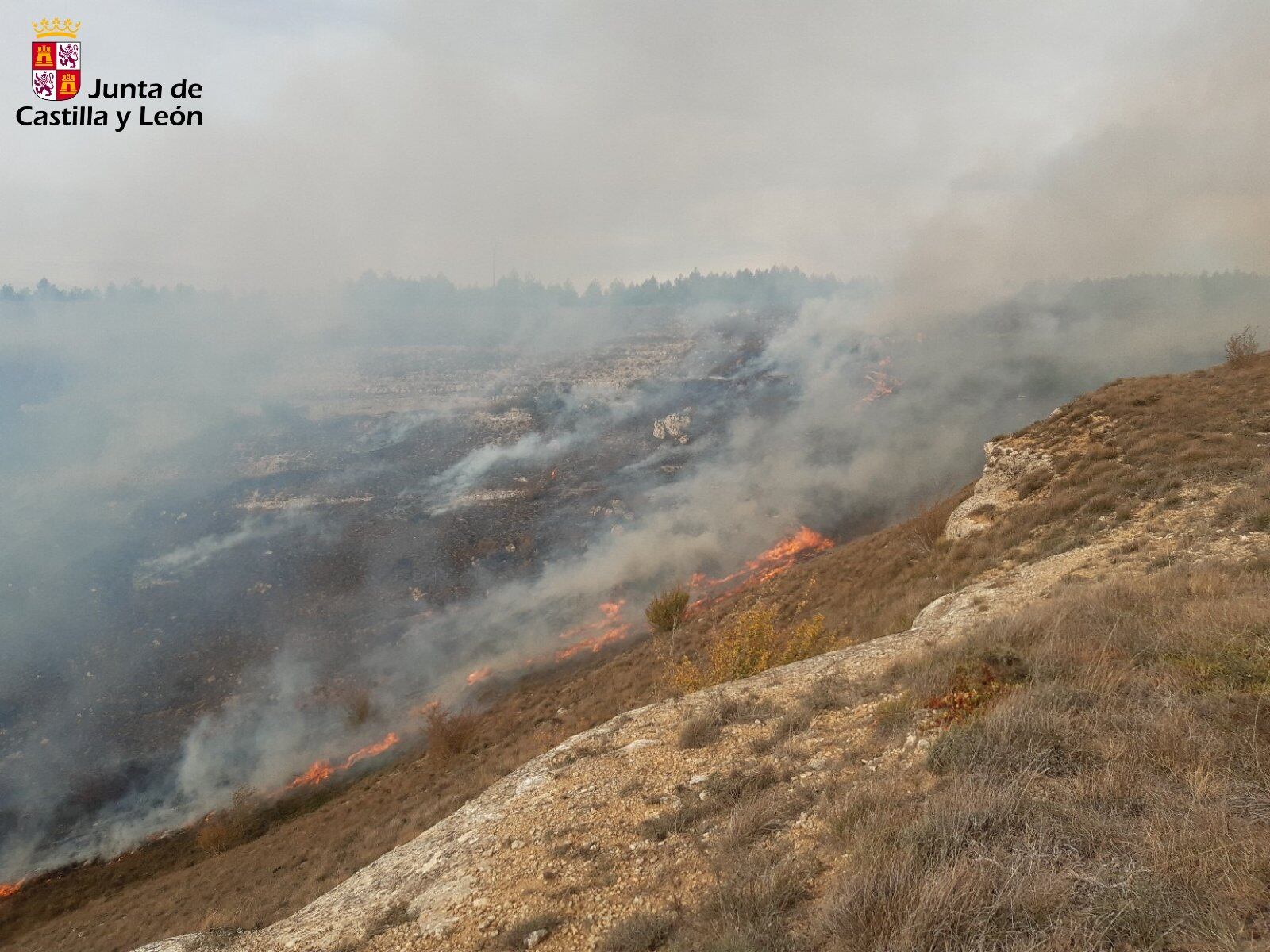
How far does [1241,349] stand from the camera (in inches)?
907

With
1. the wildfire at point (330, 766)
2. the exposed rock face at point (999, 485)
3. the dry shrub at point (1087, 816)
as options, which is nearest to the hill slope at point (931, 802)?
the dry shrub at point (1087, 816)

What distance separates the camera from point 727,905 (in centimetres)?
362

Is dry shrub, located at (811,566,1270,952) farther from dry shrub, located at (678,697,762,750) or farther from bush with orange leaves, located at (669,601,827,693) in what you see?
bush with orange leaves, located at (669,601,827,693)

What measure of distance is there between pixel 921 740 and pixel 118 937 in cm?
2277

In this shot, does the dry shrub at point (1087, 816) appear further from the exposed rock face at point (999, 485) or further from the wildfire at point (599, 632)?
the wildfire at point (599, 632)

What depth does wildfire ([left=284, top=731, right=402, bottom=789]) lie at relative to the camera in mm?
25891

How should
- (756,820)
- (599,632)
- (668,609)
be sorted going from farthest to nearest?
(599,632)
(668,609)
(756,820)

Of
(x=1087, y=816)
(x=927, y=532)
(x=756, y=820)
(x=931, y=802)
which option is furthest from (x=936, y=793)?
(x=927, y=532)

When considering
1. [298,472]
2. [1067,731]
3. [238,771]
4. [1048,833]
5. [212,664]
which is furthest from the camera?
[298,472]

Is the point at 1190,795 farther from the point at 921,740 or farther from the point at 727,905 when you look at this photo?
the point at 727,905

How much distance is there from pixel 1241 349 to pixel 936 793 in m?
31.3

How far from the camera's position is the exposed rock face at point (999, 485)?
16844mm

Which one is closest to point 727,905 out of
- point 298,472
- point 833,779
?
point 833,779

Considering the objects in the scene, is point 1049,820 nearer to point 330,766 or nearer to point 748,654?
point 748,654
